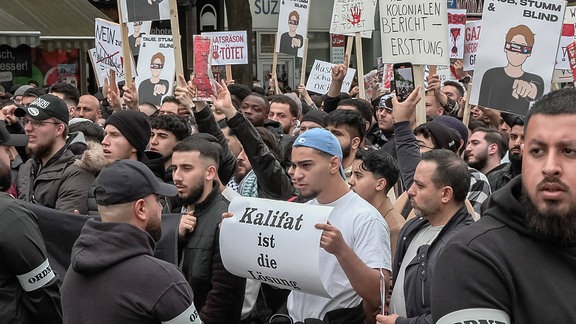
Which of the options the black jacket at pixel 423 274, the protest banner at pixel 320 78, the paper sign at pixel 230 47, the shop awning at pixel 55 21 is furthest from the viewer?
the shop awning at pixel 55 21

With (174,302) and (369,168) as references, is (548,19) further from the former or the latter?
(174,302)

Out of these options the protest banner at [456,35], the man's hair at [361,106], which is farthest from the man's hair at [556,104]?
the protest banner at [456,35]

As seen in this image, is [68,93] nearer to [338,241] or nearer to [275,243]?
[275,243]

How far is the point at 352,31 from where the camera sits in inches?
510

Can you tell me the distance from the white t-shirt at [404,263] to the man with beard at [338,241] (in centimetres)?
9

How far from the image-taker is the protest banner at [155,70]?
11125 mm

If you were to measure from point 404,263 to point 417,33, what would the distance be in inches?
144

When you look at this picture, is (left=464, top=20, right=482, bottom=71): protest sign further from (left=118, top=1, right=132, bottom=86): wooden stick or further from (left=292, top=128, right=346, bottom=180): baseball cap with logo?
(left=292, top=128, right=346, bottom=180): baseball cap with logo

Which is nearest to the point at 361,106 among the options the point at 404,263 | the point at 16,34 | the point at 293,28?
the point at 404,263

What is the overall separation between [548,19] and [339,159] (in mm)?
2484

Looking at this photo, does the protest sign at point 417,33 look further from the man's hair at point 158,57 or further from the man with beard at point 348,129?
the man's hair at point 158,57

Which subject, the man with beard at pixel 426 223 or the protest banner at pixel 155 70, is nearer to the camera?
the man with beard at pixel 426 223

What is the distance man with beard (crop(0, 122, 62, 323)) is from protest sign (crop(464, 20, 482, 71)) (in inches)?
348

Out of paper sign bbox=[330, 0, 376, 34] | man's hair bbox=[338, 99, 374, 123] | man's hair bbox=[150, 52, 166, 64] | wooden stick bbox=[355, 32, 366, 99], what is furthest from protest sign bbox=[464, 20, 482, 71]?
man's hair bbox=[150, 52, 166, 64]
